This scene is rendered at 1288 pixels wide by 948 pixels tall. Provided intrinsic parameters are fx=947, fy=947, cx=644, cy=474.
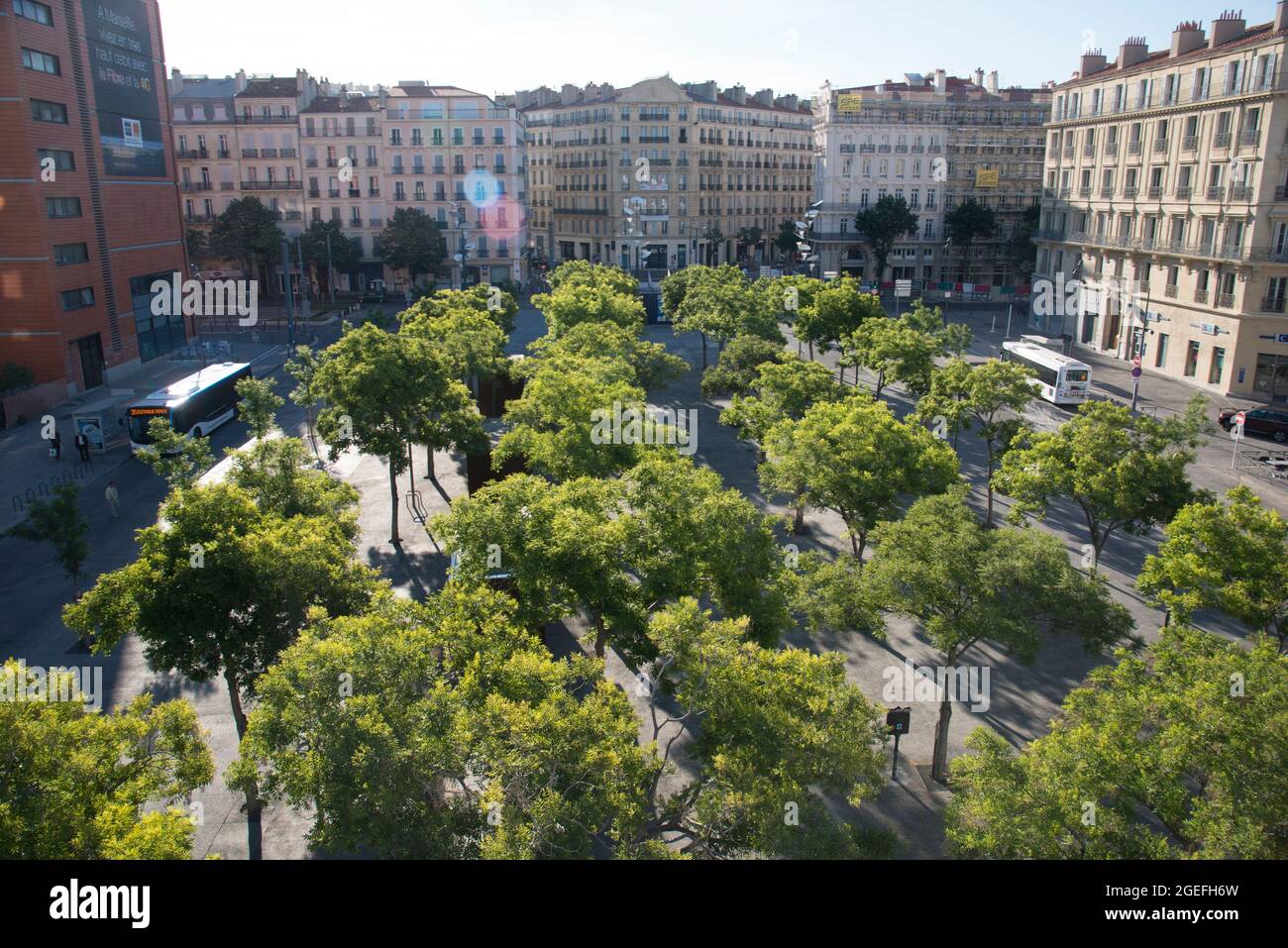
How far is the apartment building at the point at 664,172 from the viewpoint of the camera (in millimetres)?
120188

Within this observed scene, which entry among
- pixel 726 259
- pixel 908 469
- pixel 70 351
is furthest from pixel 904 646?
pixel 726 259

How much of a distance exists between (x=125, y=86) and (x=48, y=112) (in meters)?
10.2

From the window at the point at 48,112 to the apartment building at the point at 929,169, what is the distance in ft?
242

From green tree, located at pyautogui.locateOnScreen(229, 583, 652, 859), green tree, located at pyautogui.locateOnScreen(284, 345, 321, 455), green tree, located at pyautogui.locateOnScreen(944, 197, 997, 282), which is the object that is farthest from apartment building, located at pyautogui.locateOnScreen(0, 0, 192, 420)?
green tree, located at pyautogui.locateOnScreen(944, 197, 997, 282)

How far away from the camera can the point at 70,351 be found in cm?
5931

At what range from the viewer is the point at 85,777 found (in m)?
12.9

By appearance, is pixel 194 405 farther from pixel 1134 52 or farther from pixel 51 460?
pixel 1134 52

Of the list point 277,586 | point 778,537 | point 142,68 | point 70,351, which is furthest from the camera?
point 142,68

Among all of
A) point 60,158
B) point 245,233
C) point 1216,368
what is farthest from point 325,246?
point 1216,368

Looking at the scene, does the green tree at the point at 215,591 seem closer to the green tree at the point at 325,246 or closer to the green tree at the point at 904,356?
the green tree at the point at 904,356
